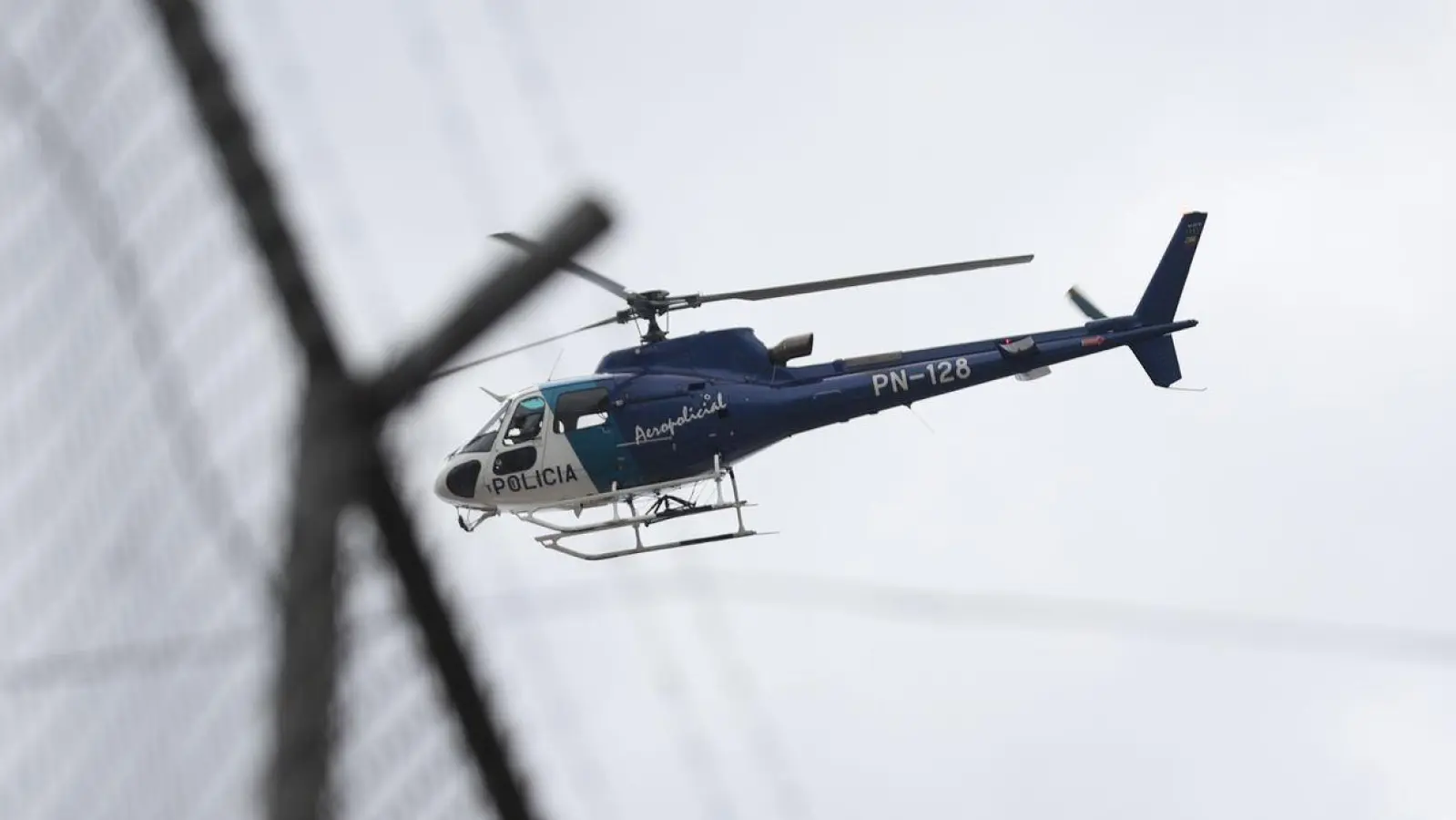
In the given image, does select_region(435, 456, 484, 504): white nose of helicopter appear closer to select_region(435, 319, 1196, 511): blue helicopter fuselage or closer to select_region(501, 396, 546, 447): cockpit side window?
select_region(501, 396, 546, 447): cockpit side window

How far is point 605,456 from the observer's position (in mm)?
32375

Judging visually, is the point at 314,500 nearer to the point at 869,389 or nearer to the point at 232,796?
the point at 232,796

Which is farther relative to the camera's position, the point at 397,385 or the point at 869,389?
the point at 869,389

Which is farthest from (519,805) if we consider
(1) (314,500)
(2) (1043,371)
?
(2) (1043,371)

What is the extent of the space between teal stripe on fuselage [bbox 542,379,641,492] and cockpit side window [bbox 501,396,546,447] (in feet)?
2.42

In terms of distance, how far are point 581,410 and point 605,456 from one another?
89cm

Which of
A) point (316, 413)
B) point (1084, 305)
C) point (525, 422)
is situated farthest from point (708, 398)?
point (316, 413)

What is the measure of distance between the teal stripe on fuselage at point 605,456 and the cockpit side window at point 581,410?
96 millimetres

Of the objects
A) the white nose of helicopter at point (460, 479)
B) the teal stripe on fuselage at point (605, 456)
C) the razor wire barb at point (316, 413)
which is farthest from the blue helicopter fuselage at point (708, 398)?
the razor wire barb at point (316, 413)

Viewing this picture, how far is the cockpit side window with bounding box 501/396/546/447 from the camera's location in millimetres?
33250

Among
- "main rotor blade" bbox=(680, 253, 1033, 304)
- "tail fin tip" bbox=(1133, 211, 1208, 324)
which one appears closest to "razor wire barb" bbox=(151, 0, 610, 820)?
"main rotor blade" bbox=(680, 253, 1033, 304)

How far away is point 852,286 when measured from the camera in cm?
3050

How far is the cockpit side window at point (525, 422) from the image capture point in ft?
109

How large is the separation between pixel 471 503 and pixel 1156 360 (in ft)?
37.4
